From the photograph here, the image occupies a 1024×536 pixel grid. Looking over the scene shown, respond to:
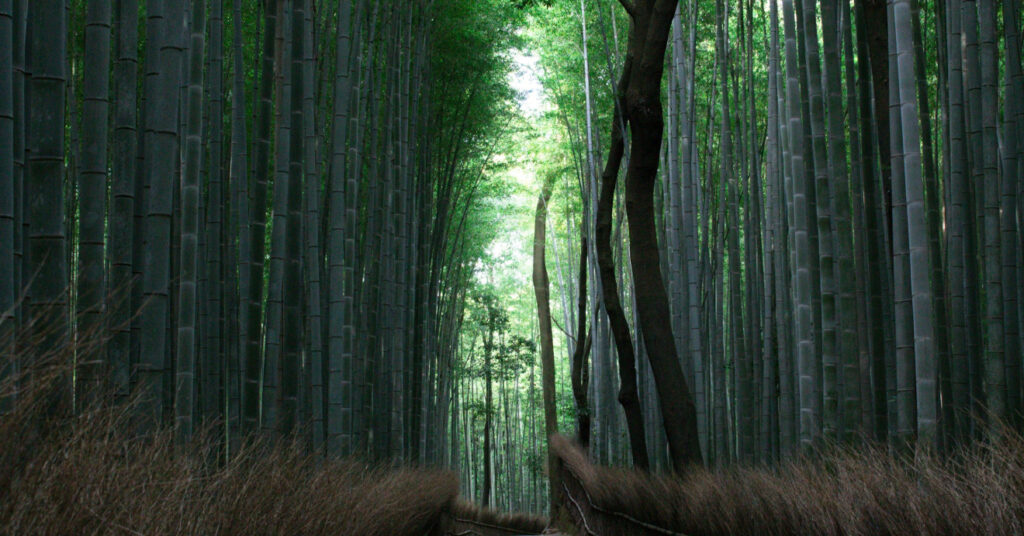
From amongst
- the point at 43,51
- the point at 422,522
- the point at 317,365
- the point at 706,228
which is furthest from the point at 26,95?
the point at 706,228

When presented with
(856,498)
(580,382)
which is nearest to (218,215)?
(856,498)

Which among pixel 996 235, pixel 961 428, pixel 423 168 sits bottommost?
pixel 961 428

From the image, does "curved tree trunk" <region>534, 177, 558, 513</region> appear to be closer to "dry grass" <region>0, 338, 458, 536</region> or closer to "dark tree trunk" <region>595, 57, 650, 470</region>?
"dark tree trunk" <region>595, 57, 650, 470</region>

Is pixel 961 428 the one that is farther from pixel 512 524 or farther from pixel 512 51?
pixel 512 51

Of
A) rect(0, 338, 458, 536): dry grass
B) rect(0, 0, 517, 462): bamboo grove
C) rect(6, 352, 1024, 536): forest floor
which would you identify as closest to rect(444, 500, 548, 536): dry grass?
rect(0, 0, 517, 462): bamboo grove

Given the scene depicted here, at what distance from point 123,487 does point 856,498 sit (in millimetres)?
1744

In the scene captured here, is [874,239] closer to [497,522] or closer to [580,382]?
[580,382]

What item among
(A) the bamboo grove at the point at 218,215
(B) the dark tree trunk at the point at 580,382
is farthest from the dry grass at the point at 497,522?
(A) the bamboo grove at the point at 218,215

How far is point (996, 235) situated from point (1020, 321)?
1.77 ft

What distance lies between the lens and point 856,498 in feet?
7.57

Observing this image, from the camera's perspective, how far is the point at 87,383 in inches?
75.0

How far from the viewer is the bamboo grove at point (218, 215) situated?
1980 millimetres

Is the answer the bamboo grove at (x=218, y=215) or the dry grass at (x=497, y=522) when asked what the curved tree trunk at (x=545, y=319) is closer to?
the dry grass at (x=497, y=522)

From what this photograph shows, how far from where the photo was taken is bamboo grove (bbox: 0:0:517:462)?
198 cm
